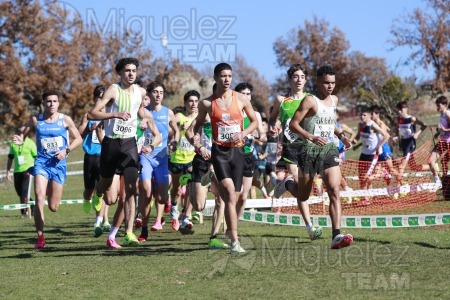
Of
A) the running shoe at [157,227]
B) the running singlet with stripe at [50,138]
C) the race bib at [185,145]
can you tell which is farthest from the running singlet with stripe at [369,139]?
the running singlet with stripe at [50,138]

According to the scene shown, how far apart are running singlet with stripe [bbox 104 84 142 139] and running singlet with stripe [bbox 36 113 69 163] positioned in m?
1.16

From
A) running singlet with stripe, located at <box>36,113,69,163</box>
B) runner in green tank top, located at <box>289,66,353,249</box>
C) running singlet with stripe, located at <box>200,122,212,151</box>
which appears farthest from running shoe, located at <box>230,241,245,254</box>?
running singlet with stripe, located at <box>36,113,69,163</box>

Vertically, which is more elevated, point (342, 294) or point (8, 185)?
point (8, 185)

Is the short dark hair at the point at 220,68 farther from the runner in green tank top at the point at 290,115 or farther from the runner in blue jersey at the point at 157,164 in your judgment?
the runner in blue jersey at the point at 157,164

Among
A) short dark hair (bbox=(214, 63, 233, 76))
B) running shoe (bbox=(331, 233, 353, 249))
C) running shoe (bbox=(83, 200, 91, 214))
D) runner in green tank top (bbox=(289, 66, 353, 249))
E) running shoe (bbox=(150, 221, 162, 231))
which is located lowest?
running shoe (bbox=(331, 233, 353, 249))

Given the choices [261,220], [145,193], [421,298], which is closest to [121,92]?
Answer: [145,193]

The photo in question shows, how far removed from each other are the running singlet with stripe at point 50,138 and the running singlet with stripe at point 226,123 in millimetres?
2618

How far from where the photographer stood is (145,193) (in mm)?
11289

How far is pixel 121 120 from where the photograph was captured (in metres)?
10.3

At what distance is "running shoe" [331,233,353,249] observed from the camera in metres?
8.62

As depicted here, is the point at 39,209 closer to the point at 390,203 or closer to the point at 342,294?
the point at 342,294

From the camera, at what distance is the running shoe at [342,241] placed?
8.62 metres

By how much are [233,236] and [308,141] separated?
141 cm

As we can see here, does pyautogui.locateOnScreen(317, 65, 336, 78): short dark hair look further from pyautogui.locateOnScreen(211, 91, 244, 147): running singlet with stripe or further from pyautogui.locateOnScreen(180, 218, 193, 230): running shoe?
pyautogui.locateOnScreen(180, 218, 193, 230): running shoe
